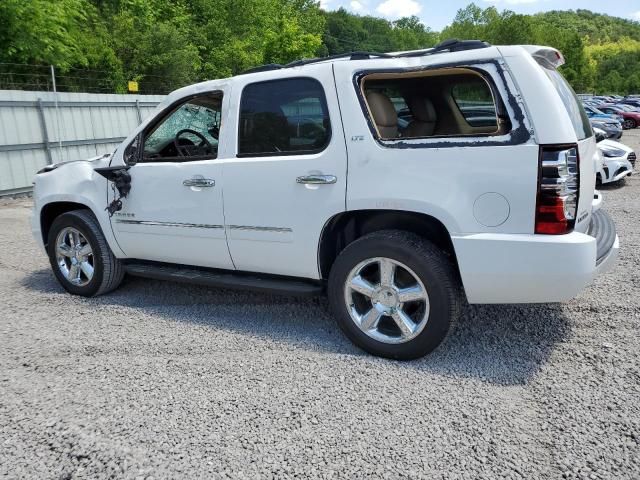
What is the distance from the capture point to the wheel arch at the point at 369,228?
3.28m

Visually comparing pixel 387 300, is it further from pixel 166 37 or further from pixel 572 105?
pixel 166 37

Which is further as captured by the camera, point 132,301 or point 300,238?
point 132,301

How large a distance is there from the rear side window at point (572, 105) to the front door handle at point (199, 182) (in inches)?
90.9

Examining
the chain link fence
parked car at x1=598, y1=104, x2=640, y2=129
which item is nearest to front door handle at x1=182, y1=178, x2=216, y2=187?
the chain link fence

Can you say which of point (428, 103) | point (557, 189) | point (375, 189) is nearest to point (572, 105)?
point (557, 189)

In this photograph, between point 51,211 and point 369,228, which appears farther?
point 51,211

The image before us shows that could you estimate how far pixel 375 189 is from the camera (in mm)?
3182

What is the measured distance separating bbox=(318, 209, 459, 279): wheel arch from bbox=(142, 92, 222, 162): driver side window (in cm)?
111

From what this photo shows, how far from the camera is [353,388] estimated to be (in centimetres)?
301

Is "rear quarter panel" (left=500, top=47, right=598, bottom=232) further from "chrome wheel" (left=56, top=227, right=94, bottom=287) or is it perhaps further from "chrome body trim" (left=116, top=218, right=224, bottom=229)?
"chrome wheel" (left=56, top=227, right=94, bottom=287)

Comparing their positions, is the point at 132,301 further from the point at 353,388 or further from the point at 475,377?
the point at 475,377

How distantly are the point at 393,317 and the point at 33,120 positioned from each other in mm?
10365

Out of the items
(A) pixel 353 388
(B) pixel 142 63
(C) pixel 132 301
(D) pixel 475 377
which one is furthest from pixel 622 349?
(B) pixel 142 63

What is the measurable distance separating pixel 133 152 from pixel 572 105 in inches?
129
